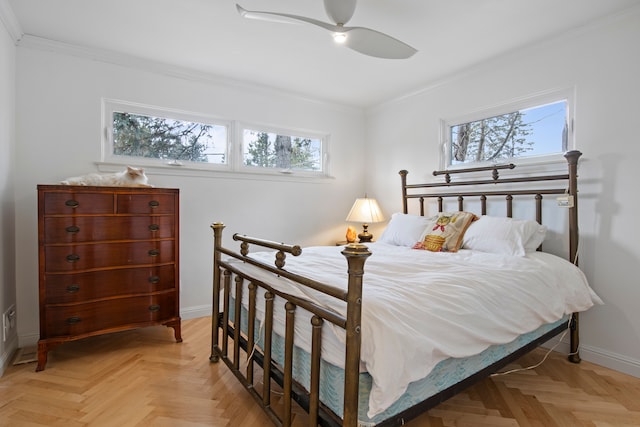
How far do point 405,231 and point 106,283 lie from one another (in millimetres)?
2432

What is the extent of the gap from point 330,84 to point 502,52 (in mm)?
1574

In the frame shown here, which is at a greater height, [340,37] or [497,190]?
[340,37]

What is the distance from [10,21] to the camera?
221cm

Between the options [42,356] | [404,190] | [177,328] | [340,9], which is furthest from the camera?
[404,190]

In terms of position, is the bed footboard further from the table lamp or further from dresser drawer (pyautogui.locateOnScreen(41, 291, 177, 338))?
the table lamp

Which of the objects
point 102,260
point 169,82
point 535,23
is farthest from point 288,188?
point 535,23

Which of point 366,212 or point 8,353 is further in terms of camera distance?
point 366,212

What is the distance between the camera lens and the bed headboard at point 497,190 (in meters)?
2.28

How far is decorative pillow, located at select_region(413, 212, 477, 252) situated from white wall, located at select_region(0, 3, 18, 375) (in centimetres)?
301

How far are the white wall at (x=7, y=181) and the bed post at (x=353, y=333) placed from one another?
7.86 ft

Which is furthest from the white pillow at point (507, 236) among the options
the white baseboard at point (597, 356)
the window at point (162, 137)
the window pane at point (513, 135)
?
the window at point (162, 137)

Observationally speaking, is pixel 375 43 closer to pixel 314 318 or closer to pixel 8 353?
pixel 314 318

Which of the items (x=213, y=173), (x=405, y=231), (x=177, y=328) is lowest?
(x=177, y=328)

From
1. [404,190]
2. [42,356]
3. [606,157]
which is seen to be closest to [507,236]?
[606,157]
